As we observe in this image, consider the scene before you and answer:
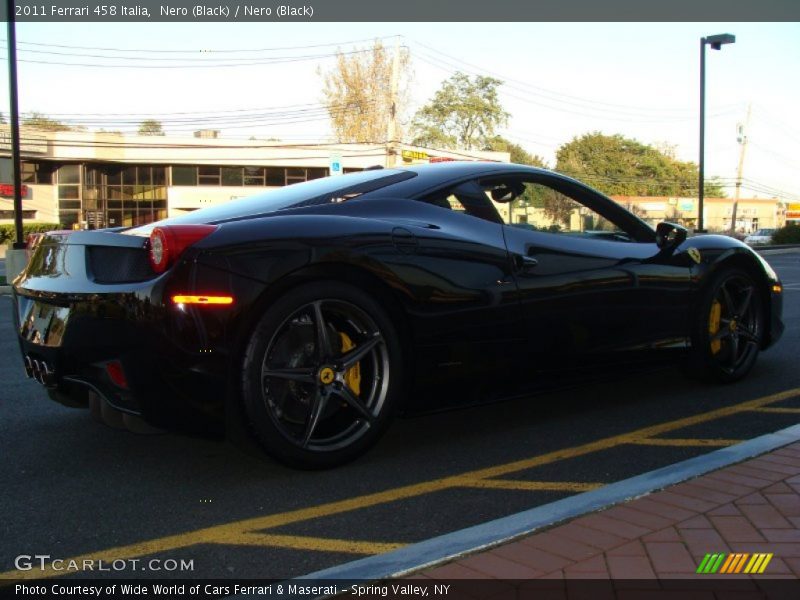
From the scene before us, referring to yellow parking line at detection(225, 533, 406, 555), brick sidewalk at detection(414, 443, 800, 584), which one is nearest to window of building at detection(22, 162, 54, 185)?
yellow parking line at detection(225, 533, 406, 555)

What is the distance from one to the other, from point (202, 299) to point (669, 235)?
10.0 feet

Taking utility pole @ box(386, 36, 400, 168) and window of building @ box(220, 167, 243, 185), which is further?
window of building @ box(220, 167, 243, 185)

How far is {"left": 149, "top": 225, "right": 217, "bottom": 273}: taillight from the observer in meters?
3.01

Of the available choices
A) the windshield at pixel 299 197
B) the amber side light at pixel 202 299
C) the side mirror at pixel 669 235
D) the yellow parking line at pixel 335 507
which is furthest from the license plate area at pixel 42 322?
the side mirror at pixel 669 235

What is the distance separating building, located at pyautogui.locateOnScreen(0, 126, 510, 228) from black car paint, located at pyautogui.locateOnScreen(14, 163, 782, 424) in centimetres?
3909

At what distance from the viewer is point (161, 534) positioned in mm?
2775

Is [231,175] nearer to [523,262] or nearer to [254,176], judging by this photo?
[254,176]

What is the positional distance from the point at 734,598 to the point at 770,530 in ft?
1.80

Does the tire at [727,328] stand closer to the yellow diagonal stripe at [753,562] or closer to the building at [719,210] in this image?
the yellow diagonal stripe at [753,562]

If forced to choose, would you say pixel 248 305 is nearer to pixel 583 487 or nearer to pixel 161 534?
pixel 161 534

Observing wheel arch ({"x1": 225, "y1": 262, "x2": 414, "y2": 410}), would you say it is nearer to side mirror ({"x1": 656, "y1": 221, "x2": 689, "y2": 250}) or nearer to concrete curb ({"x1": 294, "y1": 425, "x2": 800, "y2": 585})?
concrete curb ({"x1": 294, "y1": 425, "x2": 800, "y2": 585})

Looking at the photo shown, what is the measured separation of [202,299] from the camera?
2.97 m

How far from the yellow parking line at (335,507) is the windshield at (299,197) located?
1361mm

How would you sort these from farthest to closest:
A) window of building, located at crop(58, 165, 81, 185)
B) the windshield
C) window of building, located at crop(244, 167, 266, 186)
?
window of building, located at crop(244, 167, 266, 186), window of building, located at crop(58, 165, 81, 185), the windshield
